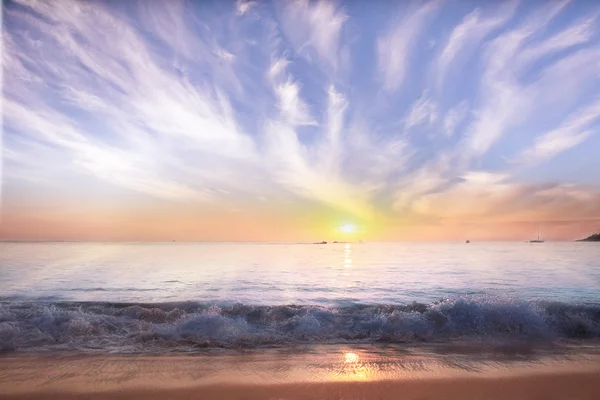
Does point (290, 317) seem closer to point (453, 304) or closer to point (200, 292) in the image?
point (453, 304)

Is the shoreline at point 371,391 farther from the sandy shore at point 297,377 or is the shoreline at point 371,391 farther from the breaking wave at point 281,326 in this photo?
the breaking wave at point 281,326

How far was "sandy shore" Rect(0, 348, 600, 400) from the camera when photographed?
15.7 feet

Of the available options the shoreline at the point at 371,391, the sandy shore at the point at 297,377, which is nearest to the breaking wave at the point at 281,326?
the sandy shore at the point at 297,377

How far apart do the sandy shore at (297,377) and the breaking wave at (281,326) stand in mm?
1109

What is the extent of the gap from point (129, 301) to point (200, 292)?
307cm

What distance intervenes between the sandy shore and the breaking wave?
1.11 meters

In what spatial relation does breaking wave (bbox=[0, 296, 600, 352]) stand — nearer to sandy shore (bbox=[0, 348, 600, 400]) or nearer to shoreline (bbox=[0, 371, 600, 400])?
sandy shore (bbox=[0, 348, 600, 400])

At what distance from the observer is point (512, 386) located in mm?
5039

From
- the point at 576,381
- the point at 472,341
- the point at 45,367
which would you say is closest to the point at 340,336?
the point at 472,341

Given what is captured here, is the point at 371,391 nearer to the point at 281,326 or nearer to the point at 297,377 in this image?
the point at 297,377

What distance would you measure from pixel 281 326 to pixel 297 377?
400 cm

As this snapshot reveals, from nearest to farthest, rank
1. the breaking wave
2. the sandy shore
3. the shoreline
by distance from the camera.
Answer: the shoreline
the sandy shore
the breaking wave

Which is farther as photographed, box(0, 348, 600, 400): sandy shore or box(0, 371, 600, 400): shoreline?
box(0, 348, 600, 400): sandy shore

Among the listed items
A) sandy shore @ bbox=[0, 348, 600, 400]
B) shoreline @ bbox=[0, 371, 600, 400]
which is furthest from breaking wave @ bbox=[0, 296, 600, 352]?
shoreline @ bbox=[0, 371, 600, 400]
